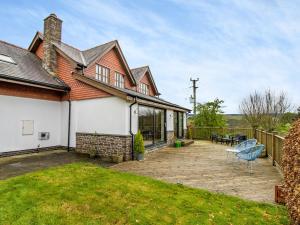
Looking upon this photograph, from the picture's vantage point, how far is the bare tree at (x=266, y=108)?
19922mm

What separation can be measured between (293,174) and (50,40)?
1449cm

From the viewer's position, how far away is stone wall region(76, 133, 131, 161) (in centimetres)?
965

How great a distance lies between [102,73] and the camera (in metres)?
15.5

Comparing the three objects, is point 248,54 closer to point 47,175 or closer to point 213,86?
point 213,86

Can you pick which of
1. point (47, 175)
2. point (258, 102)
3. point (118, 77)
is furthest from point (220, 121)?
point (47, 175)

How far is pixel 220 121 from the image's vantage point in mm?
22562

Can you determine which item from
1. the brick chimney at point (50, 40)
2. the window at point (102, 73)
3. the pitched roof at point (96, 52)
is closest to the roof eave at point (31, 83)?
the brick chimney at point (50, 40)

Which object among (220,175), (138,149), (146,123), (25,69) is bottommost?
(220,175)

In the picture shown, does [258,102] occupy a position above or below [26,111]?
above

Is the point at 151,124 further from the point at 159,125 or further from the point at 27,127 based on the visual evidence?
the point at 27,127

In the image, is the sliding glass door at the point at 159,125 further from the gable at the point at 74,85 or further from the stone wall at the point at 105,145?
the gable at the point at 74,85

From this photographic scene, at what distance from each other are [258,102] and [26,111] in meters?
21.8

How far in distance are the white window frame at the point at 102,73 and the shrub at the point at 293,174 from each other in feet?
43.3

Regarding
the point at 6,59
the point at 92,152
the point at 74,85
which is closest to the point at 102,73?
the point at 74,85
